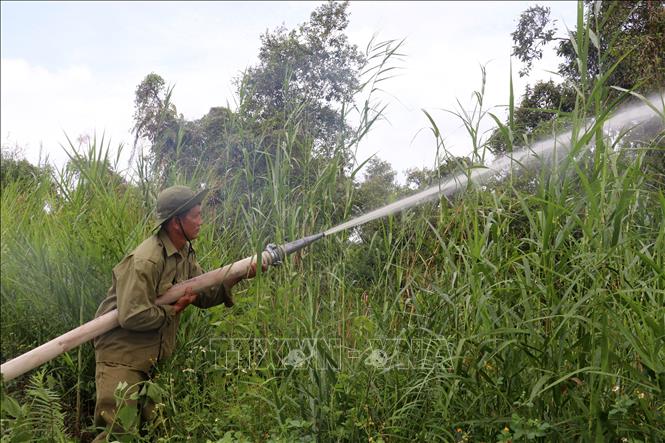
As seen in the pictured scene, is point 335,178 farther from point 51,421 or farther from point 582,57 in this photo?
point 51,421

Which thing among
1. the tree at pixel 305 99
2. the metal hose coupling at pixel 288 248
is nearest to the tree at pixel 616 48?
the tree at pixel 305 99

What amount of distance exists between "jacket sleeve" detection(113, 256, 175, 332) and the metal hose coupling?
0.65 metres

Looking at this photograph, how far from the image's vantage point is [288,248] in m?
3.70

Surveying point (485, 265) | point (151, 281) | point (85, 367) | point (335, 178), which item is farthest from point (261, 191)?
point (485, 265)

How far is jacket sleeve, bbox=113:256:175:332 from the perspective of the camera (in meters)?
3.74

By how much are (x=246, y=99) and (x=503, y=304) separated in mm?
2608

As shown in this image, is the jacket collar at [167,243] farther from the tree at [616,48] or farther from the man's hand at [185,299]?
the tree at [616,48]

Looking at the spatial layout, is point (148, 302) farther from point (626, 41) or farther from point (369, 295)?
point (626, 41)

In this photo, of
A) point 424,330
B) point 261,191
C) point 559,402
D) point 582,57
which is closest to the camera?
point 559,402

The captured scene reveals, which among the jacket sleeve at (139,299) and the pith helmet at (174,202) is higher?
the pith helmet at (174,202)

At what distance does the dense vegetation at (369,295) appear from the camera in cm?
255

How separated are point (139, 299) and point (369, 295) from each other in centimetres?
123

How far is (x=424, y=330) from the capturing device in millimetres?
3105

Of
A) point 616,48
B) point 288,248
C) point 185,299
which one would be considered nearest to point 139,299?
point 185,299
